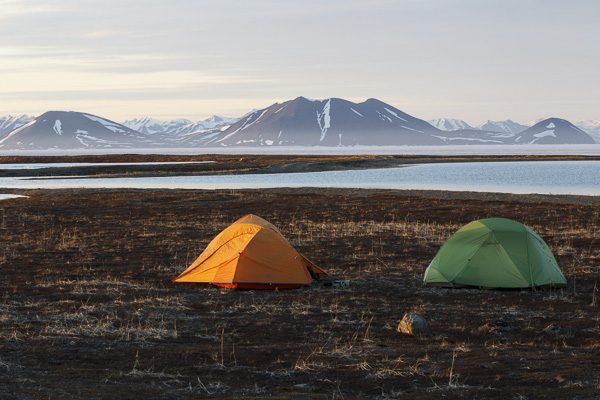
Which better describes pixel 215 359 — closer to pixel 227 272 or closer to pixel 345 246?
pixel 227 272

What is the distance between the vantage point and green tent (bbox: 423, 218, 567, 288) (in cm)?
1794

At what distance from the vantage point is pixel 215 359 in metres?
11.8

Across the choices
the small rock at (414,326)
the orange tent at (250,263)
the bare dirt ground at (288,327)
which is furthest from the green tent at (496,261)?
the small rock at (414,326)

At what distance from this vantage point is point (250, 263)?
60.3 ft

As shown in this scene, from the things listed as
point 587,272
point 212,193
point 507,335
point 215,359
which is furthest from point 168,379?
point 212,193

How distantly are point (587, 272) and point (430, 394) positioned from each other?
38.0ft

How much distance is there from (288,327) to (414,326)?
225 centimetres

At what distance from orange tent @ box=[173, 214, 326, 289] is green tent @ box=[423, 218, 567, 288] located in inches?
124

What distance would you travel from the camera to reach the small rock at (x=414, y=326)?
13594 millimetres

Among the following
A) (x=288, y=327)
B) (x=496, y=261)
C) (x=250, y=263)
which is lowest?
(x=288, y=327)

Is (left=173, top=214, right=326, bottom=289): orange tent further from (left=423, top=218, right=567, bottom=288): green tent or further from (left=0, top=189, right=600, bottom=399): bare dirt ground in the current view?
(left=423, top=218, right=567, bottom=288): green tent

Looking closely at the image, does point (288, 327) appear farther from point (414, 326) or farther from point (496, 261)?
point (496, 261)

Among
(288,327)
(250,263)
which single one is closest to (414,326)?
(288,327)

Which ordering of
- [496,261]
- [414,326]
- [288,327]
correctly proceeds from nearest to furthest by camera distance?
[414,326] → [288,327] → [496,261]
